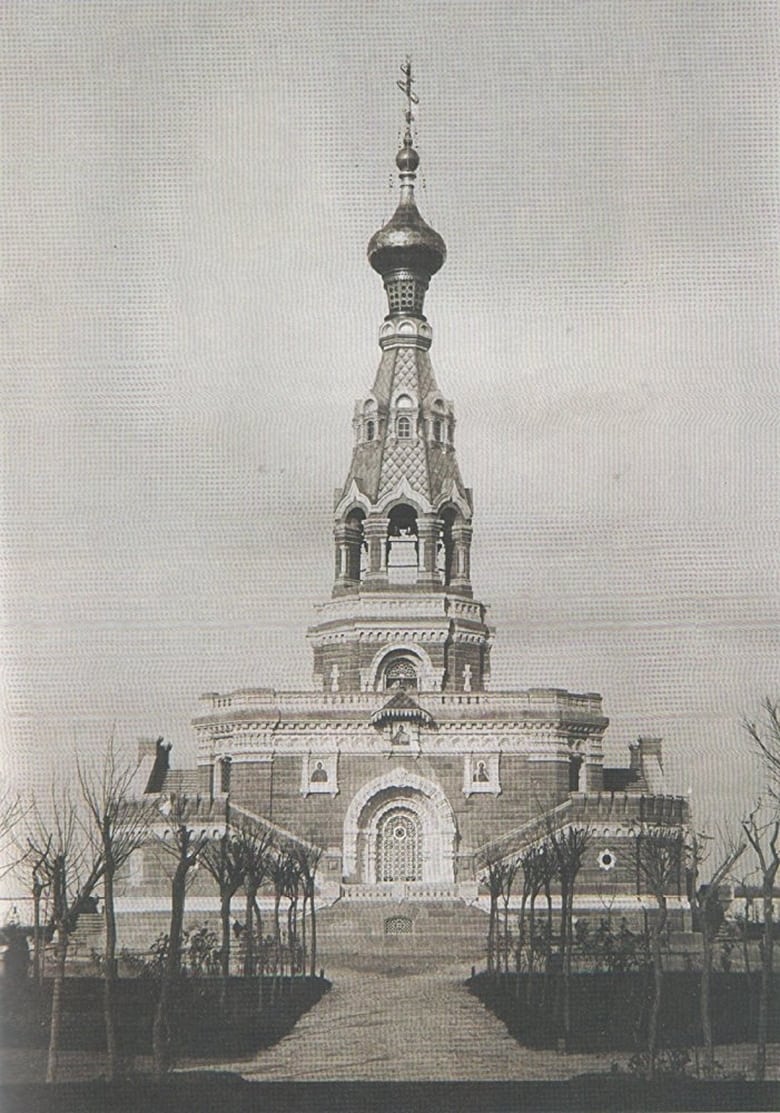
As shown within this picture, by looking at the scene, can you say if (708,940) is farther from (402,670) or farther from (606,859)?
(402,670)

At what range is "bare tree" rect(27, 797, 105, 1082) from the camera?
19438 millimetres

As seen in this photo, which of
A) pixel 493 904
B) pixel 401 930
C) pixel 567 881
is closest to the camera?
pixel 567 881

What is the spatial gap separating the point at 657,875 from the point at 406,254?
1648 centimetres

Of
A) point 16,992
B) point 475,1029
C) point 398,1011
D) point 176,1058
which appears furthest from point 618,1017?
point 16,992

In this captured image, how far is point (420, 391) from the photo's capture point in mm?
37375

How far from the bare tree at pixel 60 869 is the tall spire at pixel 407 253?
15.8 meters

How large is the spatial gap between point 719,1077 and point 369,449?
20.7 metres

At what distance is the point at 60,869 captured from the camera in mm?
20750

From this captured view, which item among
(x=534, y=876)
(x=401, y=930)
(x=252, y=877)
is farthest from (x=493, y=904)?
(x=252, y=877)

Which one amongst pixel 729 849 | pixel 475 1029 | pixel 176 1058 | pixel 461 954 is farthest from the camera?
pixel 461 954

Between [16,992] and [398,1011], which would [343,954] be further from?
[16,992]

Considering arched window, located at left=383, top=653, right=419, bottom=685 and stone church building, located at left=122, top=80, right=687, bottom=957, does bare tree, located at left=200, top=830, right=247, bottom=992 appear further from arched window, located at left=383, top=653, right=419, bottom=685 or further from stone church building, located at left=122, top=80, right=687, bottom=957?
arched window, located at left=383, top=653, right=419, bottom=685

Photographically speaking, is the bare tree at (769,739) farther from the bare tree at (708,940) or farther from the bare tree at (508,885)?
the bare tree at (508,885)

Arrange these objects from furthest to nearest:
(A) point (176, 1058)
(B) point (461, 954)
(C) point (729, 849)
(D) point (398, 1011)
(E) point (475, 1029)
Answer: (B) point (461, 954), (C) point (729, 849), (D) point (398, 1011), (E) point (475, 1029), (A) point (176, 1058)
